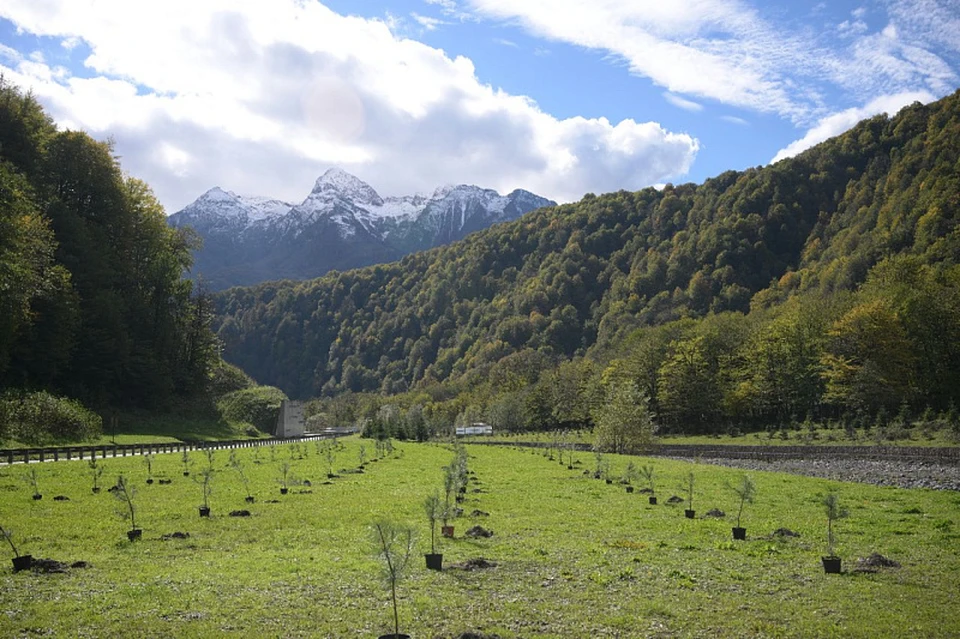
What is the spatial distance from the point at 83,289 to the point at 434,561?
72.6m

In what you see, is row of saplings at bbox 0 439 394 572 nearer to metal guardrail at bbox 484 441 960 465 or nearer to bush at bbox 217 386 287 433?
metal guardrail at bbox 484 441 960 465

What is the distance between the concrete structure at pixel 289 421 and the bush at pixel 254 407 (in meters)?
0.97

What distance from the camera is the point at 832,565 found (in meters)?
16.3

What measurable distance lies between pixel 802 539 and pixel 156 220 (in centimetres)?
9038

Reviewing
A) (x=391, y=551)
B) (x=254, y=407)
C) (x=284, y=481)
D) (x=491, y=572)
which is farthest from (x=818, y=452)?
(x=254, y=407)

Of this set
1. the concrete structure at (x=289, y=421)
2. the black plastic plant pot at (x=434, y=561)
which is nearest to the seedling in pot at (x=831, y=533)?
the black plastic plant pot at (x=434, y=561)

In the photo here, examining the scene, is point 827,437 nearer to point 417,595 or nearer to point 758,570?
point 758,570

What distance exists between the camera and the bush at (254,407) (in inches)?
4368

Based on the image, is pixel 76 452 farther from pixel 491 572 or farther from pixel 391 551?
pixel 391 551

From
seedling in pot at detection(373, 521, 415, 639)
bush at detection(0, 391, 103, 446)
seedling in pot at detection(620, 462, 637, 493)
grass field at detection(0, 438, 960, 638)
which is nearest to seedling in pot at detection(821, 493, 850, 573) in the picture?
grass field at detection(0, 438, 960, 638)

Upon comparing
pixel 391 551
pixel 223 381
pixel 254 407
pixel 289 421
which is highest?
pixel 223 381

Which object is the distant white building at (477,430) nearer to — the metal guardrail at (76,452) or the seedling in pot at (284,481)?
the metal guardrail at (76,452)

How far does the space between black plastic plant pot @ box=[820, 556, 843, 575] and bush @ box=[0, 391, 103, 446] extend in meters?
50.0

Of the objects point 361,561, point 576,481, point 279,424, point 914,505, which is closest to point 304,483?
point 576,481
